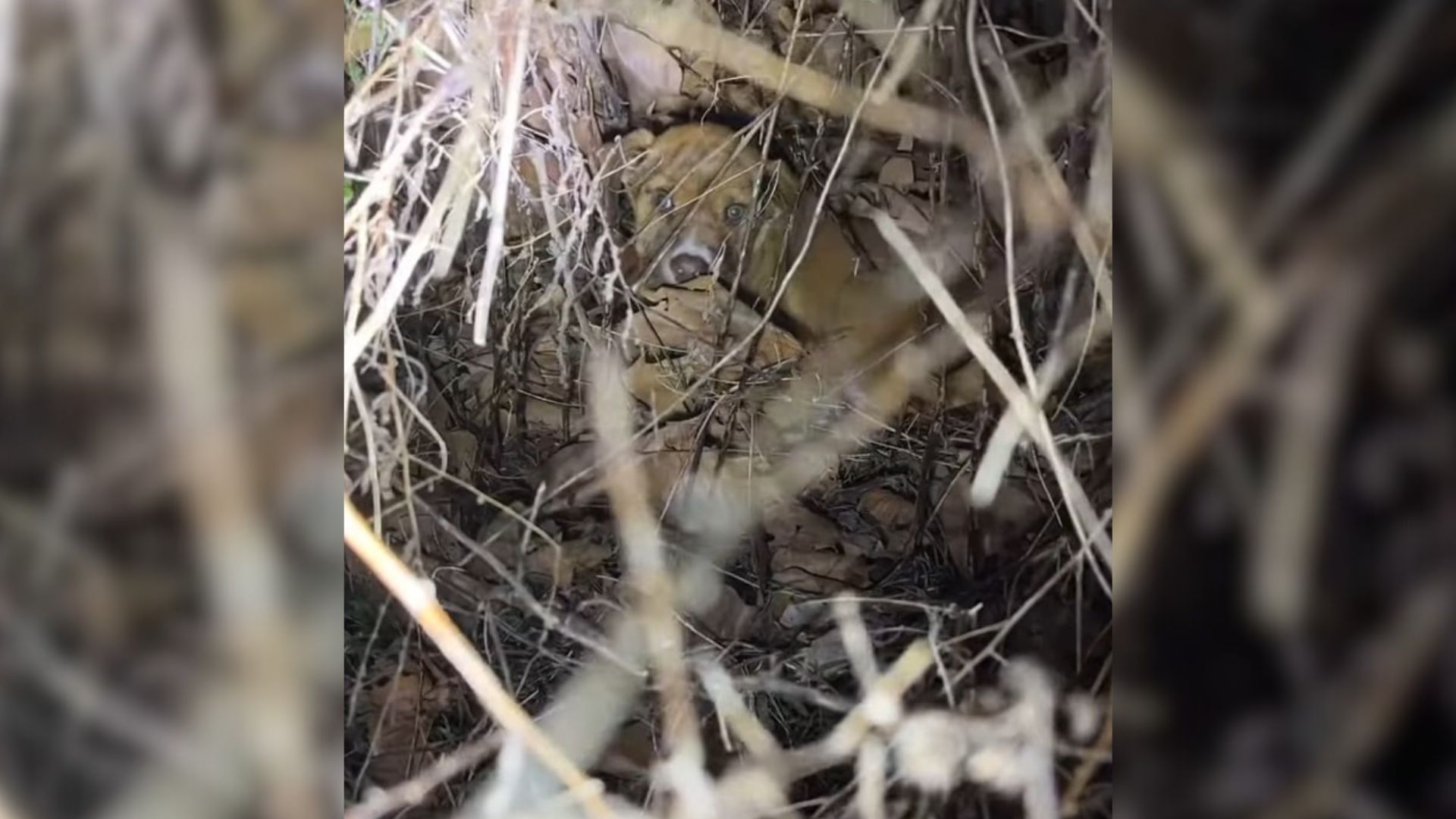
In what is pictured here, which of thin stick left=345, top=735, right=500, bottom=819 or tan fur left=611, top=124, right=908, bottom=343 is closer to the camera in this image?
thin stick left=345, top=735, right=500, bottom=819

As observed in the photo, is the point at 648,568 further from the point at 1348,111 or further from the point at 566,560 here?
the point at 1348,111

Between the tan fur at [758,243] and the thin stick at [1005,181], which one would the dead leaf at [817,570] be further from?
the thin stick at [1005,181]

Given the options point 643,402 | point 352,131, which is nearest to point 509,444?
point 643,402

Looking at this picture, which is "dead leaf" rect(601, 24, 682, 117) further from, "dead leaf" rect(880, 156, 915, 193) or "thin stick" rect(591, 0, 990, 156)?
"dead leaf" rect(880, 156, 915, 193)

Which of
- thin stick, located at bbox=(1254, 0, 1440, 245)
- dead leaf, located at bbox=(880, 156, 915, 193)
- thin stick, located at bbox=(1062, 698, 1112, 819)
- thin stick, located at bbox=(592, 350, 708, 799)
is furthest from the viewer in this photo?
dead leaf, located at bbox=(880, 156, 915, 193)

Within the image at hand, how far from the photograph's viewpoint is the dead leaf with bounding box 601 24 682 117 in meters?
0.86

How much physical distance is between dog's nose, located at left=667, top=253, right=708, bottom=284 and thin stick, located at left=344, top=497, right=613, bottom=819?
1.05 ft

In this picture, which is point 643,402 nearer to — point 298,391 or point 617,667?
point 617,667

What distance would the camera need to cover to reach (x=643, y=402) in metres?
0.88

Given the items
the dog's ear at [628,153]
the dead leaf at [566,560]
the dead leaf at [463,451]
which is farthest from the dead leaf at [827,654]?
the dog's ear at [628,153]

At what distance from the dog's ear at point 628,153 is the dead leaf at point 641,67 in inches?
0.7

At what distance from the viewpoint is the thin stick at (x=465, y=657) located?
26.3 inches

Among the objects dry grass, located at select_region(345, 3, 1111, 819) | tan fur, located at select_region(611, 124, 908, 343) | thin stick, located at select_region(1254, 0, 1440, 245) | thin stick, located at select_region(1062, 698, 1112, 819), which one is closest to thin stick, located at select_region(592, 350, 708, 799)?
dry grass, located at select_region(345, 3, 1111, 819)

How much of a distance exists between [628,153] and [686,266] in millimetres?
98
